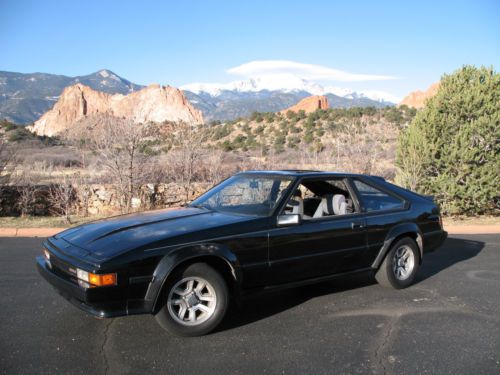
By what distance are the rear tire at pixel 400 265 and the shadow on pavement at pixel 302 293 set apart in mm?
224

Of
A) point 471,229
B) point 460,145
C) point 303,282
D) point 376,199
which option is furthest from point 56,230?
point 460,145

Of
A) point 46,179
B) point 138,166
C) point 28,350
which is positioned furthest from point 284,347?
point 46,179

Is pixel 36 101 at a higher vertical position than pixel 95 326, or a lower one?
higher

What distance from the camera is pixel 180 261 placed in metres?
3.85

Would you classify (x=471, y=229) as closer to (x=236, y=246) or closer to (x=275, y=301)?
(x=275, y=301)

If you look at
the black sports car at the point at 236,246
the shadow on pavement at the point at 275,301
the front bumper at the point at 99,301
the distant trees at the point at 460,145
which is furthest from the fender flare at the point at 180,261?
the distant trees at the point at 460,145

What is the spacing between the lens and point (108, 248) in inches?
151

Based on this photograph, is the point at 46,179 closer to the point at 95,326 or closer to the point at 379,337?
the point at 95,326

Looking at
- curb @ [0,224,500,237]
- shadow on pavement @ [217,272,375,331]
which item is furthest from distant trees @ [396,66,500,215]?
shadow on pavement @ [217,272,375,331]

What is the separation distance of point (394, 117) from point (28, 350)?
46.5m

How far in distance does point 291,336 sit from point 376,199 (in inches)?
90.9

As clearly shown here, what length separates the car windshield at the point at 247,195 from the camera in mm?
4781

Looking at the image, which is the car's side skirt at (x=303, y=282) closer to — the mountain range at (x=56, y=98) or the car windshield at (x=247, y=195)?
the car windshield at (x=247, y=195)

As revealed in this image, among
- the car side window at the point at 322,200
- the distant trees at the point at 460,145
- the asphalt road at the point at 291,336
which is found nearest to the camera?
the asphalt road at the point at 291,336
